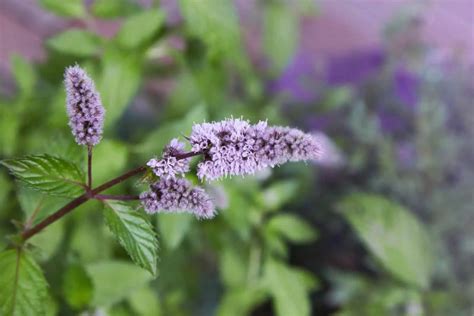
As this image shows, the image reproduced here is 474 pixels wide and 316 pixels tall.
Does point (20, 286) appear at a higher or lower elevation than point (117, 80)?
lower

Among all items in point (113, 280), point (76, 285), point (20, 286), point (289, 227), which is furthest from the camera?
point (289, 227)

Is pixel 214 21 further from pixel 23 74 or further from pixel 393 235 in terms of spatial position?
pixel 393 235

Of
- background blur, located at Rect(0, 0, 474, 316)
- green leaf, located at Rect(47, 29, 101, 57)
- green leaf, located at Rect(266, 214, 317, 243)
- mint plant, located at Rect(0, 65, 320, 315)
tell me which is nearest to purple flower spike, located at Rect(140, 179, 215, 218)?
mint plant, located at Rect(0, 65, 320, 315)

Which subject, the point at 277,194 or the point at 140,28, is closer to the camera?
the point at 140,28

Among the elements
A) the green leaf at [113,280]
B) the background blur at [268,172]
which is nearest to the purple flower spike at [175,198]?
the background blur at [268,172]

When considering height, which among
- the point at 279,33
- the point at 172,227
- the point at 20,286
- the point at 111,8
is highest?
the point at 279,33

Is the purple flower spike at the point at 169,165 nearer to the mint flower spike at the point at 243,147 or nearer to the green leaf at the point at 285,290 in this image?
the mint flower spike at the point at 243,147

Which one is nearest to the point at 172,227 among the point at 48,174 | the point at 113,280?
the point at 113,280
